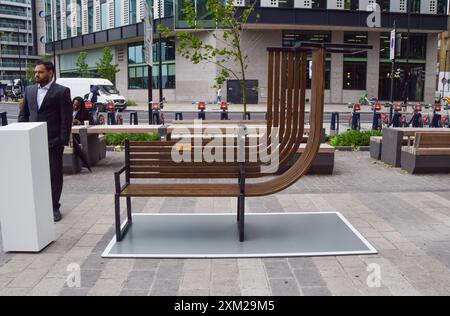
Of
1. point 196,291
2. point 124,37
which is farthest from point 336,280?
point 124,37

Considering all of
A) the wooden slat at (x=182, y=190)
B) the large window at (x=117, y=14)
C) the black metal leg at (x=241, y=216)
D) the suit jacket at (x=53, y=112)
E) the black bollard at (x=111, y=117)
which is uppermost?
the large window at (x=117, y=14)

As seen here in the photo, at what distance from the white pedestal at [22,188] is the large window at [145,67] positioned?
39695 mm

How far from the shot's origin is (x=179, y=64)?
43094 millimetres

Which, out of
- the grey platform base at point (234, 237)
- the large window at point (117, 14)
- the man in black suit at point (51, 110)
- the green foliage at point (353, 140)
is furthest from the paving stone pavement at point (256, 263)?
the large window at point (117, 14)

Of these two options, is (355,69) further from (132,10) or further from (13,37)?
(13,37)

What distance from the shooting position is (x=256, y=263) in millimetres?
4672

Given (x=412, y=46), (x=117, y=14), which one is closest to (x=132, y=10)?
(x=117, y=14)

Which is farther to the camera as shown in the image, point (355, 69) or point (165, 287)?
point (355, 69)

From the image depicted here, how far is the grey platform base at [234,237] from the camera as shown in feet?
16.2

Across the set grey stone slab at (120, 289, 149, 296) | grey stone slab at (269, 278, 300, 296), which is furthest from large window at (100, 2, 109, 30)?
grey stone slab at (269, 278, 300, 296)

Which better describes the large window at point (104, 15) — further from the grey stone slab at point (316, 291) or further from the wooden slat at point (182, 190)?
the grey stone slab at point (316, 291)

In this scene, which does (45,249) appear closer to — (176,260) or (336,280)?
(176,260)

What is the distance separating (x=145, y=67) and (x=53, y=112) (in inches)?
1631
